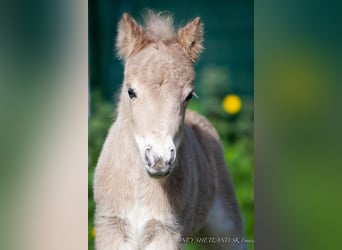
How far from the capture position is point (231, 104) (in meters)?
3.20

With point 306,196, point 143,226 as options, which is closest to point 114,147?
point 143,226

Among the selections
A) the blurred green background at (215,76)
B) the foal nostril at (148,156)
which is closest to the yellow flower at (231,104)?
the blurred green background at (215,76)

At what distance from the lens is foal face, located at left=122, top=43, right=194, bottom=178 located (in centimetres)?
250

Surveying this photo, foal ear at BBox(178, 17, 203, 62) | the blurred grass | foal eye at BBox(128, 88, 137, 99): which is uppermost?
foal ear at BBox(178, 17, 203, 62)

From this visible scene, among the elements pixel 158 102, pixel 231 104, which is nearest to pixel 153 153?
pixel 158 102

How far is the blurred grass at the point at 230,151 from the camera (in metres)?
3.12

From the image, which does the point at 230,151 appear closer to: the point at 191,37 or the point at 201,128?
the point at 201,128

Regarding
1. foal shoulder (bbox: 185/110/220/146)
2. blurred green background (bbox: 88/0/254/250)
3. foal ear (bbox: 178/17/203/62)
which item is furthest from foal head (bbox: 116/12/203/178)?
foal shoulder (bbox: 185/110/220/146)

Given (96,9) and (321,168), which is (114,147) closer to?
(96,9)

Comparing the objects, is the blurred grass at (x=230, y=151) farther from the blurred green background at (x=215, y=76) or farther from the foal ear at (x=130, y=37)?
the foal ear at (x=130, y=37)

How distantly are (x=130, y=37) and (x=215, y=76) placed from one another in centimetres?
57

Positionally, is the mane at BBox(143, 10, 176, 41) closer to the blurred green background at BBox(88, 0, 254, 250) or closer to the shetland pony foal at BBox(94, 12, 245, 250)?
the shetland pony foal at BBox(94, 12, 245, 250)

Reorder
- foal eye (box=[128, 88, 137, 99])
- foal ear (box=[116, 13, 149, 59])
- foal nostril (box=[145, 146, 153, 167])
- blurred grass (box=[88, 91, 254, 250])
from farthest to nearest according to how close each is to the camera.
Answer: blurred grass (box=[88, 91, 254, 250])
foal ear (box=[116, 13, 149, 59])
foal eye (box=[128, 88, 137, 99])
foal nostril (box=[145, 146, 153, 167])

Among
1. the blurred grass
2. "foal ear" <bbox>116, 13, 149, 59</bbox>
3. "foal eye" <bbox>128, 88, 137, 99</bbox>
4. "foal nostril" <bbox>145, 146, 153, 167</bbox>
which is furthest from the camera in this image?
the blurred grass
